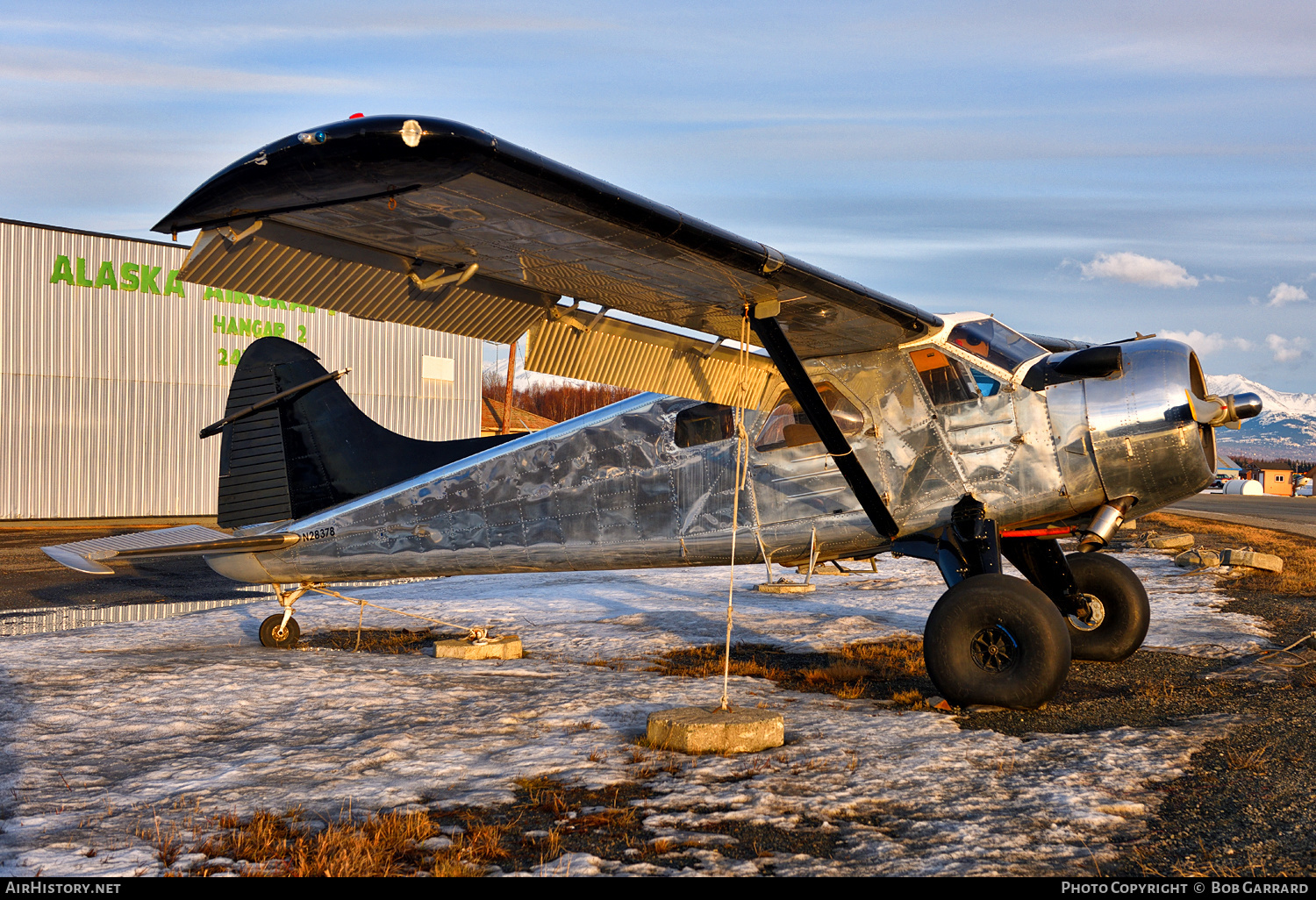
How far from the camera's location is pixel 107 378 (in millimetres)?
29594

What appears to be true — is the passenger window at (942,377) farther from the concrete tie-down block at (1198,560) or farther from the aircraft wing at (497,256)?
the concrete tie-down block at (1198,560)

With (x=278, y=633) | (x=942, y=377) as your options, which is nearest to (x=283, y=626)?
(x=278, y=633)

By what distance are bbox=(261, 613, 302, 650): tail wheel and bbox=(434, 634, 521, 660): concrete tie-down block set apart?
64.0 inches

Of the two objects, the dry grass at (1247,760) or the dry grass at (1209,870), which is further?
the dry grass at (1247,760)

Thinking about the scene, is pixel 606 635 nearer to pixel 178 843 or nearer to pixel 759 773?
pixel 759 773

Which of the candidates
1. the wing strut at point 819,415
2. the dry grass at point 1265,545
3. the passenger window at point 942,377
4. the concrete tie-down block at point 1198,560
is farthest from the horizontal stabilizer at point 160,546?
the concrete tie-down block at point 1198,560

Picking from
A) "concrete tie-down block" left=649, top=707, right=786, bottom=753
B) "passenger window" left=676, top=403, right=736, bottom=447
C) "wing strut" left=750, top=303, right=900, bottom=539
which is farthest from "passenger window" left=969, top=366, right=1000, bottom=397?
"concrete tie-down block" left=649, top=707, right=786, bottom=753

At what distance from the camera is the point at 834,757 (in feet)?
17.8

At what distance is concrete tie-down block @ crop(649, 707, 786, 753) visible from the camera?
554cm

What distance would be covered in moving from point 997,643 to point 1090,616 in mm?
2323

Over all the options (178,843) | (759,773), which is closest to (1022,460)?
(759,773)

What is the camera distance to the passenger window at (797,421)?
7473 millimetres

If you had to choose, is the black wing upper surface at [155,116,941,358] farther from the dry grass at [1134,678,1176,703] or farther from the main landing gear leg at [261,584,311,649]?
the main landing gear leg at [261,584,311,649]

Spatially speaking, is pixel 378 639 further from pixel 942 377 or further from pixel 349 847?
pixel 349 847
